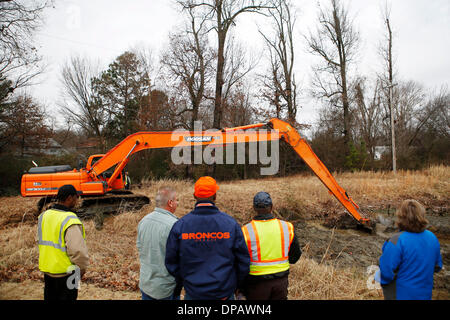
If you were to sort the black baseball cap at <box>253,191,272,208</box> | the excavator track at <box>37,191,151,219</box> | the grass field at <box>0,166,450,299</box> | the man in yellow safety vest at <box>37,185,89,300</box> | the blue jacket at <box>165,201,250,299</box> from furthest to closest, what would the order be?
the excavator track at <box>37,191,151,219</box> → the grass field at <box>0,166,450,299</box> → the man in yellow safety vest at <box>37,185,89,300</box> → the black baseball cap at <box>253,191,272,208</box> → the blue jacket at <box>165,201,250,299</box>

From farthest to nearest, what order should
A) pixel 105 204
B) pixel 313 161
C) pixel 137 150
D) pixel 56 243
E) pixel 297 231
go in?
pixel 297 231, pixel 105 204, pixel 137 150, pixel 313 161, pixel 56 243

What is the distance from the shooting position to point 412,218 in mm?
2484

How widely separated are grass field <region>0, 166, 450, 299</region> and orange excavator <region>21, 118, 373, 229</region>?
791 mm

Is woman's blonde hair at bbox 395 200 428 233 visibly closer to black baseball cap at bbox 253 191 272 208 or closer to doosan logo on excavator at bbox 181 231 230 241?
black baseball cap at bbox 253 191 272 208

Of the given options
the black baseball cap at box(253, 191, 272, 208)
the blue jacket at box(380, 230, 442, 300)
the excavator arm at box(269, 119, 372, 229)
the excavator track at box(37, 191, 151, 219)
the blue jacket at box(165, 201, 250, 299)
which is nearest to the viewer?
the blue jacket at box(165, 201, 250, 299)

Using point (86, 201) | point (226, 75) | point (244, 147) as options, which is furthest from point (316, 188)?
point (226, 75)

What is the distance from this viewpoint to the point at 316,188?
41.3 feet

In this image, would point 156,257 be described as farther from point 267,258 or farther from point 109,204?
point 109,204

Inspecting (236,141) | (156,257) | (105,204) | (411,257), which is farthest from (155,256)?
(105,204)

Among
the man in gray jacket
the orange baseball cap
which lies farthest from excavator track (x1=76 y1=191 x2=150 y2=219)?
the orange baseball cap

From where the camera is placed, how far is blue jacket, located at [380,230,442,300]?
2457 millimetres

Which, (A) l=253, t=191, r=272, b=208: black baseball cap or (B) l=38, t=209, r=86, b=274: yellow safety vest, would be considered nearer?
(A) l=253, t=191, r=272, b=208: black baseball cap

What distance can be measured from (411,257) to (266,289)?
1.34 meters
